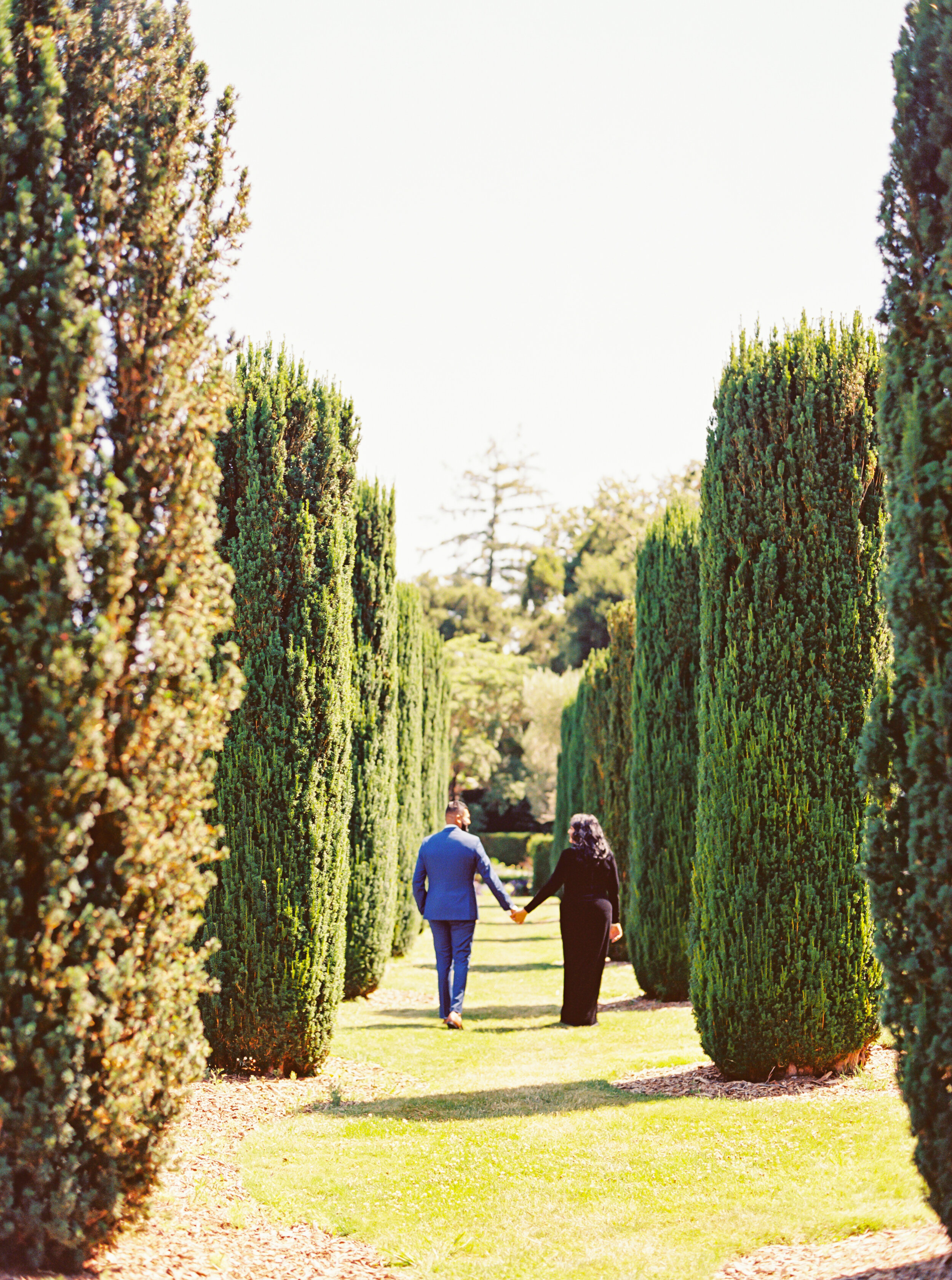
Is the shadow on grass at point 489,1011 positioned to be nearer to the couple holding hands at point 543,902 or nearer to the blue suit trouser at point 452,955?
the blue suit trouser at point 452,955

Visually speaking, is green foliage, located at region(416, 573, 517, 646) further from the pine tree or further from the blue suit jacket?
the pine tree

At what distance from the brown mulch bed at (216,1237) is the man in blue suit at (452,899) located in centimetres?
358

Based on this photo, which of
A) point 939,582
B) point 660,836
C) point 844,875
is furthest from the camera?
point 660,836

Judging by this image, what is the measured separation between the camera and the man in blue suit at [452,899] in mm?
9617

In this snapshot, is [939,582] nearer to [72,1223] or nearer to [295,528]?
[72,1223]

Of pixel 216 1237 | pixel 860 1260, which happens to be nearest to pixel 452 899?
pixel 216 1237

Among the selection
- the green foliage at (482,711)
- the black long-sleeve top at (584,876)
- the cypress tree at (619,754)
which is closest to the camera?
the black long-sleeve top at (584,876)

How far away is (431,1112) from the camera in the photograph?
6.38 metres

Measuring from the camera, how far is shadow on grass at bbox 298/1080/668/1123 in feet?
20.7

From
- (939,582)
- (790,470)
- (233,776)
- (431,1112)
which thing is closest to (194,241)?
(939,582)

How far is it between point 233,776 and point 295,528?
1.77 m

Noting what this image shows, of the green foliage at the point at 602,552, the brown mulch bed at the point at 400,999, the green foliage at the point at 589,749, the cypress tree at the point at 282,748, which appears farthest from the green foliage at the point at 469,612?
the cypress tree at the point at 282,748

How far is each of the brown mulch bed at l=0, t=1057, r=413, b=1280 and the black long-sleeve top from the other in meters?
4.21

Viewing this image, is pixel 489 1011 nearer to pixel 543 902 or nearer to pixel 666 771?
pixel 543 902
